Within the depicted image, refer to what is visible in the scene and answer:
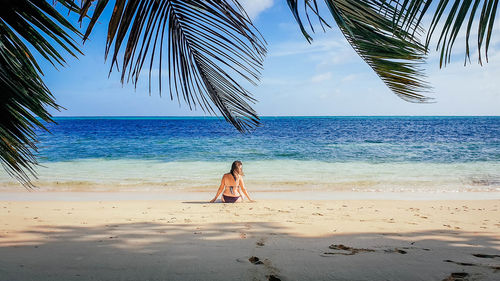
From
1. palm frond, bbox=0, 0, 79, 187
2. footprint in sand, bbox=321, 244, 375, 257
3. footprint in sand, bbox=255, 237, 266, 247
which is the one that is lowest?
footprint in sand, bbox=255, 237, 266, 247

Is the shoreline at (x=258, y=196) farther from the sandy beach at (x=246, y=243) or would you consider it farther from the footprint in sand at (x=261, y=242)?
the footprint in sand at (x=261, y=242)

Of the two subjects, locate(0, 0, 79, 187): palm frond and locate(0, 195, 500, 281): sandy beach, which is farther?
locate(0, 195, 500, 281): sandy beach

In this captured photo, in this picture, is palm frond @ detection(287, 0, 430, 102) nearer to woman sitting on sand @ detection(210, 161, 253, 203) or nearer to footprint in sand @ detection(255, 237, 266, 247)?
footprint in sand @ detection(255, 237, 266, 247)

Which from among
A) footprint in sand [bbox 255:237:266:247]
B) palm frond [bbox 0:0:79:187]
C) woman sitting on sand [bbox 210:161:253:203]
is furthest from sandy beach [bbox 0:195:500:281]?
palm frond [bbox 0:0:79:187]

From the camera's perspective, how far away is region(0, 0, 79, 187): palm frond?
132 centimetres

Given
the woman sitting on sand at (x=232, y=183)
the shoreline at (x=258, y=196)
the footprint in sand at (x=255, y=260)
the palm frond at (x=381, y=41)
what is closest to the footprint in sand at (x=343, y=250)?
the footprint in sand at (x=255, y=260)

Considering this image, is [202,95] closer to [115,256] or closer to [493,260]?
[115,256]

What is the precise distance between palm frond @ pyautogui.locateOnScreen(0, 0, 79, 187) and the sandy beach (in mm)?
1428

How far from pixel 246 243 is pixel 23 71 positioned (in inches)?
112

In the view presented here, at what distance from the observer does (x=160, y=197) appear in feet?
29.0

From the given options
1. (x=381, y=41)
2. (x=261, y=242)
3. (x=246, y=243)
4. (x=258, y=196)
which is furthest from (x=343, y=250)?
(x=258, y=196)

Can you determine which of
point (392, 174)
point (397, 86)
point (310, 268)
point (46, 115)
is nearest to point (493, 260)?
point (310, 268)

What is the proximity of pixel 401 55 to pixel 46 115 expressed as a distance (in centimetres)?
152

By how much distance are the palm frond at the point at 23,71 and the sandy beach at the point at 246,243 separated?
143cm
